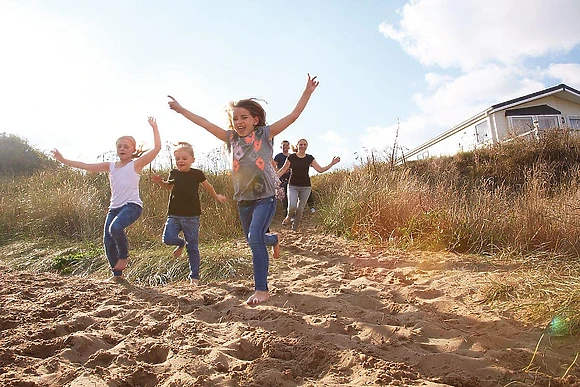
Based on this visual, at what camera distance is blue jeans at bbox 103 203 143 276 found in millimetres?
4234

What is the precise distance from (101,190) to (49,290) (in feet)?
21.3

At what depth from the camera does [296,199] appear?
7789 mm

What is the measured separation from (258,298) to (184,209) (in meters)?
1.83

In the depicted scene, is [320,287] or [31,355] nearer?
[31,355]

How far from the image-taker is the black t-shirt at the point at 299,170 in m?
7.69

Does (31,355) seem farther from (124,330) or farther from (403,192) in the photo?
(403,192)

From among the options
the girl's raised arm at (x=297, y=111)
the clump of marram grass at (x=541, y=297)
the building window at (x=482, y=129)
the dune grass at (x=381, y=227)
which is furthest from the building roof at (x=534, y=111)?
the girl's raised arm at (x=297, y=111)

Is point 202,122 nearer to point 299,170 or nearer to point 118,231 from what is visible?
point 118,231

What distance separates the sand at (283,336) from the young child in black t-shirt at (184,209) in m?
0.69

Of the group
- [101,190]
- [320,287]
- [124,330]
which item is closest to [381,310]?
[320,287]

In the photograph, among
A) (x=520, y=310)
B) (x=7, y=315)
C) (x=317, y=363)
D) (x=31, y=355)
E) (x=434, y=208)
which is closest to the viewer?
(x=317, y=363)

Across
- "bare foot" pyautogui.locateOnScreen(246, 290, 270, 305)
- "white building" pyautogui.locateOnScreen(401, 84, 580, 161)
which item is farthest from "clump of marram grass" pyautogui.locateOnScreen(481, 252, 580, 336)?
"white building" pyautogui.locateOnScreen(401, 84, 580, 161)

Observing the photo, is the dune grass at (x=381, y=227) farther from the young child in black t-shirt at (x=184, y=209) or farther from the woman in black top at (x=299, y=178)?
the woman in black top at (x=299, y=178)

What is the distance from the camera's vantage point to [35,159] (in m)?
16.9
